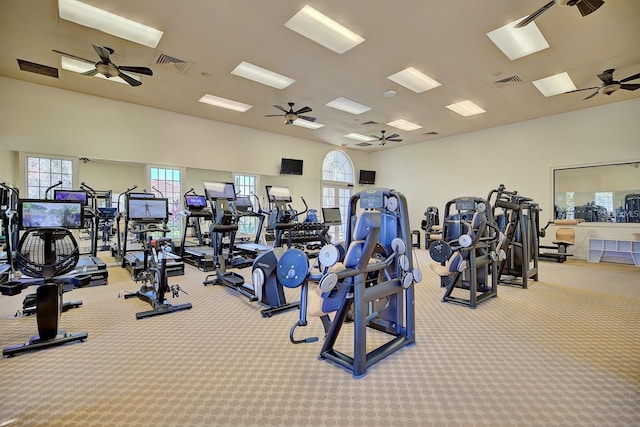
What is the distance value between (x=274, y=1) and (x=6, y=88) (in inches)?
237

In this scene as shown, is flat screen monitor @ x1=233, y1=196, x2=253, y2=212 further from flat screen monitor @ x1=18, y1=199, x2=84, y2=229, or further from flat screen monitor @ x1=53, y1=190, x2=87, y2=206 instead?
flat screen monitor @ x1=18, y1=199, x2=84, y2=229

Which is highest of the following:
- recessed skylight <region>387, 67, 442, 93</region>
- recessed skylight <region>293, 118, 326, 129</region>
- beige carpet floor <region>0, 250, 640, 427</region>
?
recessed skylight <region>293, 118, 326, 129</region>

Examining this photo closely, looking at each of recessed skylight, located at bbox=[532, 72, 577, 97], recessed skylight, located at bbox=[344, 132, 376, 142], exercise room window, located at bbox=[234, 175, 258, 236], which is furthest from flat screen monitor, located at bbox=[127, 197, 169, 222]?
recessed skylight, located at bbox=[532, 72, 577, 97]

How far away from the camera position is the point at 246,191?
378 inches

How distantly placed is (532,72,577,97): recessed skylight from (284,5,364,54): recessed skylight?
4.16 m

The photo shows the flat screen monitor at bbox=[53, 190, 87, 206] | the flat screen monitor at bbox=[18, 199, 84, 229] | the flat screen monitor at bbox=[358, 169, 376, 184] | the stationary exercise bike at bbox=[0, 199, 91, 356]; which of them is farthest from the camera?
the flat screen monitor at bbox=[358, 169, 376, 184]

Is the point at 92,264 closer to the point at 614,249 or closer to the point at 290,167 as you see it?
the point at 290,167

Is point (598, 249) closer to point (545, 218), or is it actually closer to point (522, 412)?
point (545, 218)

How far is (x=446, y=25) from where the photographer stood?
13.7ft

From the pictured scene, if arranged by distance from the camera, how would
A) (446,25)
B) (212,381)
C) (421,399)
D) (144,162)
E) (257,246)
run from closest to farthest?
(421,399) → (212,381) → (446,25) → (257,246) → (144,162)

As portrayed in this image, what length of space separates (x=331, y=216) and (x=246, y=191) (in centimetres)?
288

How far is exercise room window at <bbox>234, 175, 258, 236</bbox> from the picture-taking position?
9422mm

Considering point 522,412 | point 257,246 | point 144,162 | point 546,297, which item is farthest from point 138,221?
point 546,297

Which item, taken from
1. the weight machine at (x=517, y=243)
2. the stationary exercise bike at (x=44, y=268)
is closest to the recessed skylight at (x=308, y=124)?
the weight machine at (x=517, y=243)
